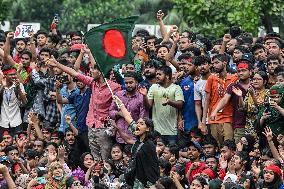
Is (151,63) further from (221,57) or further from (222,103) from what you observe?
(222,103)

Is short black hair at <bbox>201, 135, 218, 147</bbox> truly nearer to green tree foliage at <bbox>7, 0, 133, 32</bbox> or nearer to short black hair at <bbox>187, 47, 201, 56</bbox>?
short black hair at <bbox>187, 47, 201, 56</bbox>

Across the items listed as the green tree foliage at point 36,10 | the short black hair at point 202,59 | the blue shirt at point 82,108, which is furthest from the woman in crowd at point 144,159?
the green tree foliage at point 36,10

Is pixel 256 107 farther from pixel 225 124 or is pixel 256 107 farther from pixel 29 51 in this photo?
pixel 29 51

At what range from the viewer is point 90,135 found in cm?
2267

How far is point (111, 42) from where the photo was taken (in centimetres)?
2128

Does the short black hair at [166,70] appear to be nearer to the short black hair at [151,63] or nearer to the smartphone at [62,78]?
the short black hair at [151,63]

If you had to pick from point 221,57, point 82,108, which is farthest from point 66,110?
point 221,57

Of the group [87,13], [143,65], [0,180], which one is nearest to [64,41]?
[143,65]

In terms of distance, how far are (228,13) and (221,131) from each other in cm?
793

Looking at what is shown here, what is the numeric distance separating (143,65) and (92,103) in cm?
128

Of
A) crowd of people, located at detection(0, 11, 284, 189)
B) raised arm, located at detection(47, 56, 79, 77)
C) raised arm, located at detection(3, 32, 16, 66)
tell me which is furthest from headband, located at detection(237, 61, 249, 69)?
raised arm, located at detection(3, 32, 16, 66)

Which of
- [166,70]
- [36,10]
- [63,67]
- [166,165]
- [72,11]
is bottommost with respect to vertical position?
[166,165]

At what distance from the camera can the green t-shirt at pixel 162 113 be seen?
72.3 feet

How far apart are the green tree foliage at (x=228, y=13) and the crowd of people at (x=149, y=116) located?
3.79m
